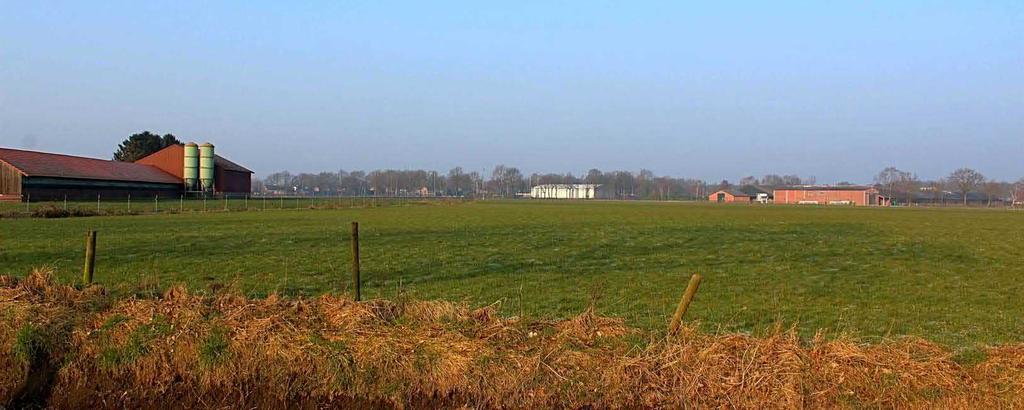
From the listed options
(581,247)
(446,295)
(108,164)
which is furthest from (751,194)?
(446,295)

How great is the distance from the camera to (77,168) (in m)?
67.0

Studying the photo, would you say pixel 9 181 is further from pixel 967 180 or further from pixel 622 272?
pixel 967 180

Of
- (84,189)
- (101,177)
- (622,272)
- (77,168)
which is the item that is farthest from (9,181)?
(622,272)

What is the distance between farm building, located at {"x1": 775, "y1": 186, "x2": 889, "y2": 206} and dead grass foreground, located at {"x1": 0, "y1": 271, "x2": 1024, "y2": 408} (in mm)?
154292

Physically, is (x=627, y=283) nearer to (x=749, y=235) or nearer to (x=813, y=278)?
(x=813, y=278)

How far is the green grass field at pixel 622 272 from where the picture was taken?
1062 centimetres

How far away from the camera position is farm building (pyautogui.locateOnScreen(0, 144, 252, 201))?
193 feet

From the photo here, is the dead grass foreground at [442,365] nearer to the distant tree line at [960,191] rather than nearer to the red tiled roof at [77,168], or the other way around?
the red tiled roof at [77,168]

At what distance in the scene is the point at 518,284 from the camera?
44.3ft

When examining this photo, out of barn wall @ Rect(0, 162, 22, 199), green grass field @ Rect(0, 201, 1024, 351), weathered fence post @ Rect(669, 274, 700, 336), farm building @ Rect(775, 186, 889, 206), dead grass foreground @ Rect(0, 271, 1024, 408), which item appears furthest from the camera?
farm building @ Rect(775, 186, 889, 206)

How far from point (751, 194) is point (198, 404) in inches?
7079

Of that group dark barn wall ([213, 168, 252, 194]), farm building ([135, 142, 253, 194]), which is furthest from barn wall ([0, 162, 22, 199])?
dark barn wall ([213, 168, 252, 194])

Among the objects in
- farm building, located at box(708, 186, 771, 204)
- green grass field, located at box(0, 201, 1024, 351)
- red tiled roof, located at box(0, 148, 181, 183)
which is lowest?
green grass field, located at box(0, 201, 1024, 351)

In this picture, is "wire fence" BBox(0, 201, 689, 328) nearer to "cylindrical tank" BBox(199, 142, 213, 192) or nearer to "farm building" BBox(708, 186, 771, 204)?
"cylindrical tank" BBox(199, 142, 213, 192)
